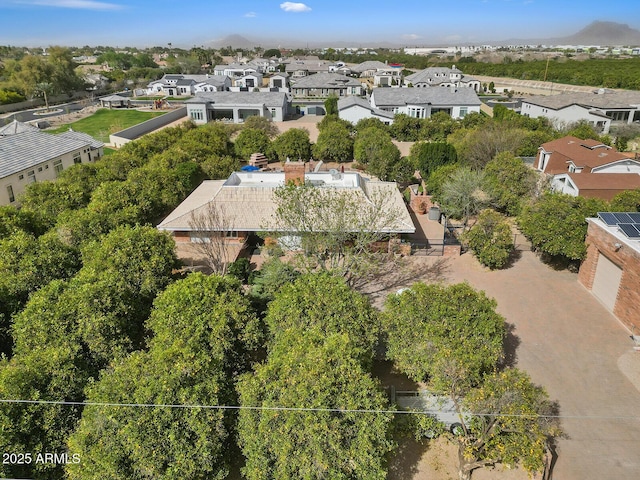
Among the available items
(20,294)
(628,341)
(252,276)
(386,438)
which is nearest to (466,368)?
(386,438)

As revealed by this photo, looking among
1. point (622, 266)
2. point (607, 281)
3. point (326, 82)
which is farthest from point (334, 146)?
point (326, 82)

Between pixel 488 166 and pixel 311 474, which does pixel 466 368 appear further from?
pixel 488 166

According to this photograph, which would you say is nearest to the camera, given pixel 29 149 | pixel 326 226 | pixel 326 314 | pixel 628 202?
pixel 326 314

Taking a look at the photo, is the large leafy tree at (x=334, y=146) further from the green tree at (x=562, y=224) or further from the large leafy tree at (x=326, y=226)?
the large leafy tree at (x=326, y=226)

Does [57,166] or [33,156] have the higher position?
[33,156]

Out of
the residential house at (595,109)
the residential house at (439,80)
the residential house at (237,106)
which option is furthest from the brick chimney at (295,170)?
the residential house at (439,80)

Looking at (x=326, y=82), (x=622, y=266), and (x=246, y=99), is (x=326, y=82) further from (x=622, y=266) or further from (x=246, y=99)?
(x=622, y=266)

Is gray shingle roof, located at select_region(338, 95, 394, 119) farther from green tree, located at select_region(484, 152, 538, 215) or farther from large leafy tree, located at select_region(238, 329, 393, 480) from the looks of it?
large leafy tree, located at select_region(238, 329, 393, 480)
